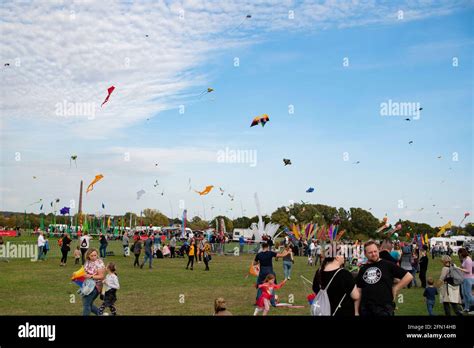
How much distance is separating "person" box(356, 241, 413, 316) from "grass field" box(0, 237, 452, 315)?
21.9 feet

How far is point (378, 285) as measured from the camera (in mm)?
6262

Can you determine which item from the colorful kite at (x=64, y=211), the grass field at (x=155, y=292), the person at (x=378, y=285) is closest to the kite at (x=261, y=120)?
the grass field at (x=155, y=292)

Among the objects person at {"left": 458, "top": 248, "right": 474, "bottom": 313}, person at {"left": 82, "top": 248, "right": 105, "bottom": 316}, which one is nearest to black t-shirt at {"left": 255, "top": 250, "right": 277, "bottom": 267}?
person at {"left": 82, "top": 248, "right": 105, "bottom": 316}

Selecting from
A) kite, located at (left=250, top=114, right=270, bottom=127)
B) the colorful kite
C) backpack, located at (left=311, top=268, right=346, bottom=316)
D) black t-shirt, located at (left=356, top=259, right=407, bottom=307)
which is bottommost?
backpack, located at (left=311, top=268, right=346, bottom=316)

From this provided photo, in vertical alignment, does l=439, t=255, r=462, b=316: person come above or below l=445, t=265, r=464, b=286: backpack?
below

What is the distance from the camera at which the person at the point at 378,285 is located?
6227 millimetres

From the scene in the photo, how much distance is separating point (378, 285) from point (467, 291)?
696 centimetres

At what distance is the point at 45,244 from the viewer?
29.2 meters

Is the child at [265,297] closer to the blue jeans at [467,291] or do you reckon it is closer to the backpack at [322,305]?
the blue jeans at [467,291]

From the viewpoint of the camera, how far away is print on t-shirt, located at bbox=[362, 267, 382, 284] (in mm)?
6289

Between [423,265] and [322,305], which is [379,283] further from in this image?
[423,265]

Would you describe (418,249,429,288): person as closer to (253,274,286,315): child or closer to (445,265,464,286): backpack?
(445,265,464,286): backpack
